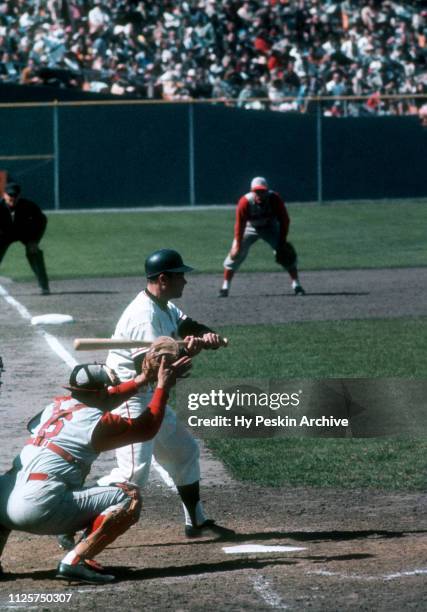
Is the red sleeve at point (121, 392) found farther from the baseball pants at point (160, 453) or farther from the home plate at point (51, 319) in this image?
the home plate at point (51, 319)

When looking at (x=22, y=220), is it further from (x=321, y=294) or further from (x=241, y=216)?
(x=321, y=294)

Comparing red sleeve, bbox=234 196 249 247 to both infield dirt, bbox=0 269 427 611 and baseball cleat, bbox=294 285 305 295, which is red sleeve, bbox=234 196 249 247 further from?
infield dirt, bbox=0 269 427 611

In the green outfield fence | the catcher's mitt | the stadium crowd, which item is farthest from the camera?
the stadium crowd

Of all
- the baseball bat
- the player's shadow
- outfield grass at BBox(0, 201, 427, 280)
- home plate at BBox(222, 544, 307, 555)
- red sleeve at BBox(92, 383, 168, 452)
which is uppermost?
the baseball bat

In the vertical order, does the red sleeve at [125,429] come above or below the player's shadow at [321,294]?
above

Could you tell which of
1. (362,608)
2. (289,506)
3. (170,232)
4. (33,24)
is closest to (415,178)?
(170,232)

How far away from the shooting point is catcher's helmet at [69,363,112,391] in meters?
7.32

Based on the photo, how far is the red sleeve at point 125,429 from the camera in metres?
7.29

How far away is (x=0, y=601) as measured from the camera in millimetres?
7047

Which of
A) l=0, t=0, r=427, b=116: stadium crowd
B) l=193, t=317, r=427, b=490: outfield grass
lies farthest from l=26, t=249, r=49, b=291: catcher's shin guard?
l=0, t=0, r=427, b=116: stadium crowd

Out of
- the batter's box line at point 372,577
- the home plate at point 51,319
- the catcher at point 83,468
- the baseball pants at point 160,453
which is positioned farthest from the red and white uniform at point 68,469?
the home plate at point 51,319

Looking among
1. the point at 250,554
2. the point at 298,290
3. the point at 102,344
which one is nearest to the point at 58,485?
the point at 102,344

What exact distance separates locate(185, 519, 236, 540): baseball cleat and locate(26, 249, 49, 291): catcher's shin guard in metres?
12.9

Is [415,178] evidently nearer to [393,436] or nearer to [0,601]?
[393,436]
